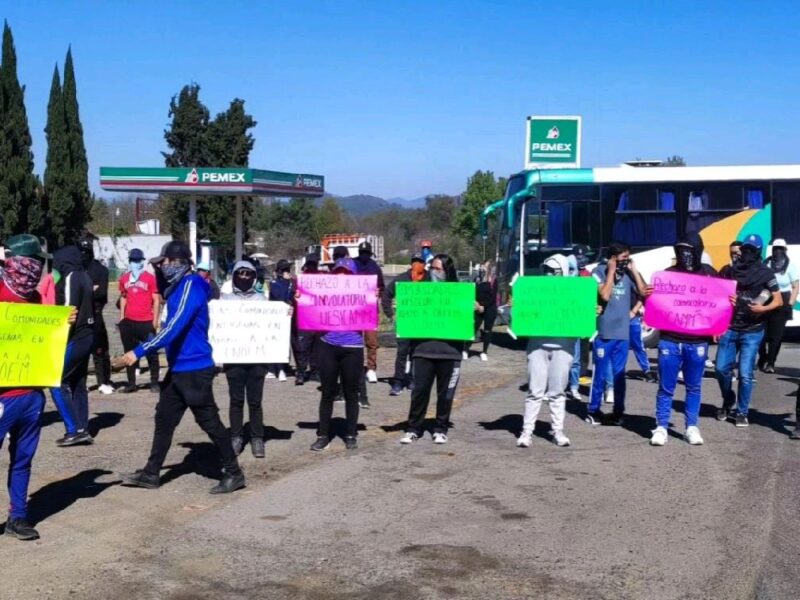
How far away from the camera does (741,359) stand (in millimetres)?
10812

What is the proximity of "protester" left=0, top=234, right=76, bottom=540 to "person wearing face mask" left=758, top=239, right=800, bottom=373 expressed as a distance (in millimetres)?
11492

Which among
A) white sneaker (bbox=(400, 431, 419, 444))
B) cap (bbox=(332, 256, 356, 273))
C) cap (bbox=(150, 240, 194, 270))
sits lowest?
white sneaker (bbox=(400, 431, 419, 444))

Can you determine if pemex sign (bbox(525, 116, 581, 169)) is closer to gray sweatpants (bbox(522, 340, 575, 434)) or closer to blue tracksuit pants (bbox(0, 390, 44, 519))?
gray sweatpants (bbox(522, 340, 575, 434))

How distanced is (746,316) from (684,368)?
140cm

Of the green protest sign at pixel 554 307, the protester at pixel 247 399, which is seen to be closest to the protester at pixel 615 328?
the green protest sign at pixel 554 307

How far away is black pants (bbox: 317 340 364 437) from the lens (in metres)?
9.62

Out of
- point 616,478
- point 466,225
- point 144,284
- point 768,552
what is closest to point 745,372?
point 616,478

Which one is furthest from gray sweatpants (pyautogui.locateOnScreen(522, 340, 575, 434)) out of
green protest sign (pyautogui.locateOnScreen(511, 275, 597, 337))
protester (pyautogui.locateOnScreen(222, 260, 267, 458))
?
protester (pyautogui.locateOnScreen(222, 260, 267, 458))

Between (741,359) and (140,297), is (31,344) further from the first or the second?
A: (741,359)

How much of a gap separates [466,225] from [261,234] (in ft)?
95.0

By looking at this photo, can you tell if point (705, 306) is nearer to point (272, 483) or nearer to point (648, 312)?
point (648, 312)

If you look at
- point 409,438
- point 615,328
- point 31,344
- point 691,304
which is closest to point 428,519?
point 409,438

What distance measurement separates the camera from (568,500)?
765cm

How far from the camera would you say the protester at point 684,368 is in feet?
31.5
